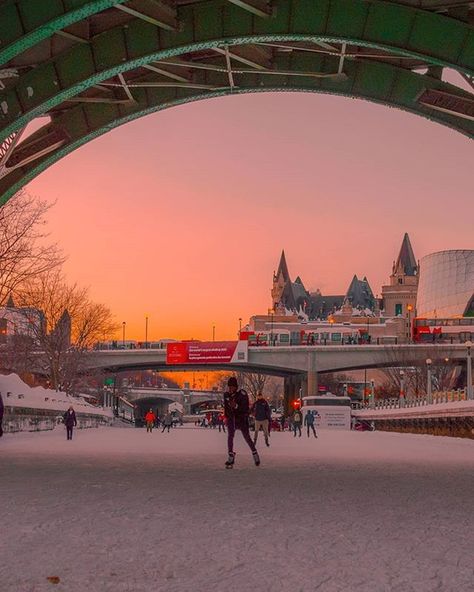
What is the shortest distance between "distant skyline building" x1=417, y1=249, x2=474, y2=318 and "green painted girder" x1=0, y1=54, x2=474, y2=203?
140 m

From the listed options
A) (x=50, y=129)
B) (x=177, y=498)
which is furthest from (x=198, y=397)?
(x=177, y=498)

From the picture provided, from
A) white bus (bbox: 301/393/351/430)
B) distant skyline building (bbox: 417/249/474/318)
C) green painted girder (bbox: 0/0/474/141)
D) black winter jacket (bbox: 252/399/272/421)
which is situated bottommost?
white bus (bbox: 301/393/351/430)

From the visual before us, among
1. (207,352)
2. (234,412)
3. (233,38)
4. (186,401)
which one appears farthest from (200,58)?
(186,401)

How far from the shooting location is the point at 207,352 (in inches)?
3757

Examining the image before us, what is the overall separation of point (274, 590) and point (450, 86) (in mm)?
16618

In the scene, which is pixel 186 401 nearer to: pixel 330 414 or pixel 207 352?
pixel 207 352

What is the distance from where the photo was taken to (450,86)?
1955 cm

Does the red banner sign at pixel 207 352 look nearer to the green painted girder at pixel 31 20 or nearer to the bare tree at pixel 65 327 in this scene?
the bare tree at pixel 65 327

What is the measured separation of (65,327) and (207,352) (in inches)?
1329

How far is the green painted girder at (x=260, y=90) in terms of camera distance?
66.0ft

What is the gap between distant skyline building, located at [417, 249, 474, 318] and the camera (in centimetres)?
16088

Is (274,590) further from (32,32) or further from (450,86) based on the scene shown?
(450,86)

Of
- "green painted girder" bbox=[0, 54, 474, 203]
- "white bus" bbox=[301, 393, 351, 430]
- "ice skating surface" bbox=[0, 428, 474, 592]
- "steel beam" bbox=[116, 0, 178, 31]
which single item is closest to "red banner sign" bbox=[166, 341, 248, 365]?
"white bus" bbox=[301, 393, 351, 430]

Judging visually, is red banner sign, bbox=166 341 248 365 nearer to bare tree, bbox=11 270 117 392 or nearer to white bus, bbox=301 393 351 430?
white bus, bbox=301 393 351 430
